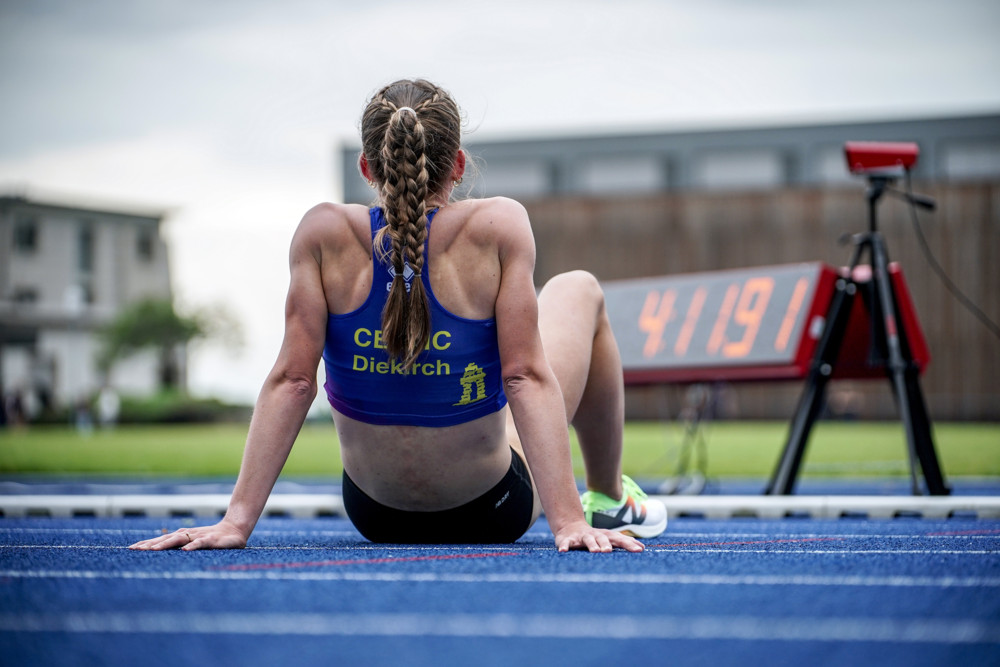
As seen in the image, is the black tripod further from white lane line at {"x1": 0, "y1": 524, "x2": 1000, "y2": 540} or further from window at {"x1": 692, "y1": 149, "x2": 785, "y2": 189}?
window at {"x1": 692, "y1": 149, "x2": 785, "y2": 189}

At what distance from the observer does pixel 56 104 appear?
2622 cm

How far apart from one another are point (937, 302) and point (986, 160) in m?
5.51

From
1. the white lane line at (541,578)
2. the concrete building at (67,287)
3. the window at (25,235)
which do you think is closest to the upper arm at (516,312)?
the white lane line at (541,578)

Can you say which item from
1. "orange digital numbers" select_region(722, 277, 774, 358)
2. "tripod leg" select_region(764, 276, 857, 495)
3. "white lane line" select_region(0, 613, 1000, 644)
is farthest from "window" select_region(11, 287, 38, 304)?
"white lane line" select_region(0, 613, 1000, 644)

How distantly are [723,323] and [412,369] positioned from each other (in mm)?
3843

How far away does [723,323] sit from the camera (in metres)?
5.86

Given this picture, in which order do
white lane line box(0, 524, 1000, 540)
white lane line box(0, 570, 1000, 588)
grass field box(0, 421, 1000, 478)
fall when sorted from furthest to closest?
grass field box(0, 421, 1000, 478) → white lane line box(0, 524, 1000, 540) → white lane line box(0, 570, 1000, 588)

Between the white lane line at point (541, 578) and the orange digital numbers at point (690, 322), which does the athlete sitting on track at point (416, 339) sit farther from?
the orange digital numbers at point (690, 322)

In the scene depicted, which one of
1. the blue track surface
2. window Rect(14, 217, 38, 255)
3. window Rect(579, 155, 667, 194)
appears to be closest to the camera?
the blue track surface

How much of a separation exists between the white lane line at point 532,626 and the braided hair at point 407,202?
2.85ft

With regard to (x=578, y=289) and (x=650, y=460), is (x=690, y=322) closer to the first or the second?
(x=578, y=289)

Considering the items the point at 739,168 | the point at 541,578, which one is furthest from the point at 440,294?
the point at 739,168

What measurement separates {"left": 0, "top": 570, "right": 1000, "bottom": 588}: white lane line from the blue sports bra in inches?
22.0

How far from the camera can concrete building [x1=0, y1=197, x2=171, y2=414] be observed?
4069cm
